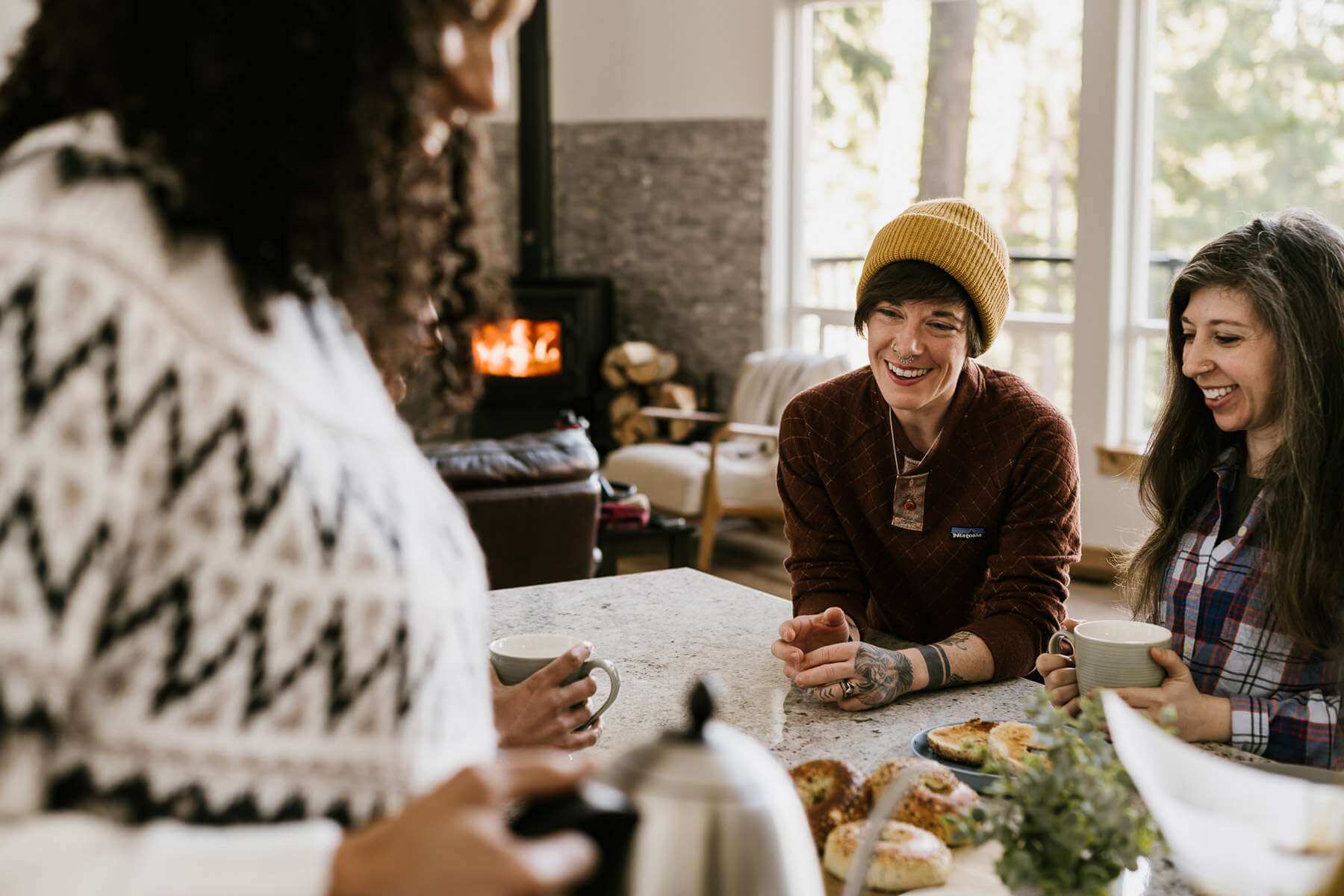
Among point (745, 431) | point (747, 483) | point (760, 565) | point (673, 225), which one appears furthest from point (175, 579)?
point (673, 225)

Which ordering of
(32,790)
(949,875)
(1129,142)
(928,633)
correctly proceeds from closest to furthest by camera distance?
1. (32,790)
2. (949,875)
3. (928,633)
4. (1129,142)

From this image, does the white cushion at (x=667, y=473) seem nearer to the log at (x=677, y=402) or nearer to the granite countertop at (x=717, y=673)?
the log at (x=677, y=402)

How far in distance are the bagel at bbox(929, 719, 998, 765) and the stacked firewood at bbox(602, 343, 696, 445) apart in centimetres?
549

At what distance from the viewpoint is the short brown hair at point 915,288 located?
1.94 m

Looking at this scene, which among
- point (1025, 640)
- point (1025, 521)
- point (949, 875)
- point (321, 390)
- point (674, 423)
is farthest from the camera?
point (674, 423)

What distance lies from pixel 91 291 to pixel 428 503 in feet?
0.81

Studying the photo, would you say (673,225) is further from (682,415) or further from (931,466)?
(931,466)

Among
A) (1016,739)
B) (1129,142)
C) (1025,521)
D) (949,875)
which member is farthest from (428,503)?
(1129,142)

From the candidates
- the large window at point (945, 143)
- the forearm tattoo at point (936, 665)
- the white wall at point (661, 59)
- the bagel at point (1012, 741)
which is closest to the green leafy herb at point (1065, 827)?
the bagel at point (1012, 741)

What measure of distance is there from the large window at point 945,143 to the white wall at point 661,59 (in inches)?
10.4

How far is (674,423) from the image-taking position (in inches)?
267

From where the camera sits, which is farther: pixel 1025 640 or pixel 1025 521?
pixel 1025 521

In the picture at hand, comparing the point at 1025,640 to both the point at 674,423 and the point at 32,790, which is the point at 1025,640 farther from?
the point at 674,423

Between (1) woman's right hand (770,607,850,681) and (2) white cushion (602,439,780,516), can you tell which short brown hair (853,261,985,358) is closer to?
(1) woman's right hand (770,607,850,681)
